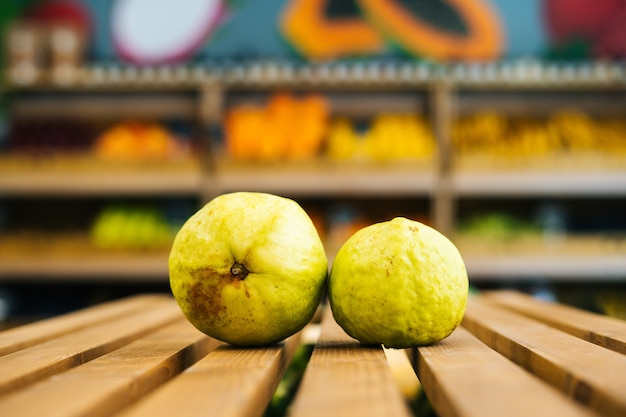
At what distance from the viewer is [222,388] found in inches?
29.7

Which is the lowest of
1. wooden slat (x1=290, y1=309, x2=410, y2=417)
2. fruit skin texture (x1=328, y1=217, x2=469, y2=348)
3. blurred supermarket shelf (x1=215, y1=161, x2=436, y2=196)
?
wooden slat (x1=290, y1=309, x2=410, y2=417)

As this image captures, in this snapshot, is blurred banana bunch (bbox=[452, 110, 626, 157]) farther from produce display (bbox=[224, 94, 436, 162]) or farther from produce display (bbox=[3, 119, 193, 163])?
produce display (bbox=[3, 119, 193, 163])

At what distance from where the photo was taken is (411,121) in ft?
14.3

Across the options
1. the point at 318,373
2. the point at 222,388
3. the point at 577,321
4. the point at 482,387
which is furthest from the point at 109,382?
the point at 577,321

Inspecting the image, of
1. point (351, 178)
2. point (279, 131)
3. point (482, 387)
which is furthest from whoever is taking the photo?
point (279, 131)

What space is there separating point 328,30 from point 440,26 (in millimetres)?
786

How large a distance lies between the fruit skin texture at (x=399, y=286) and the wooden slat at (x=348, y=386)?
0.05 m

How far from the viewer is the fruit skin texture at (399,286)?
1004 millimetres

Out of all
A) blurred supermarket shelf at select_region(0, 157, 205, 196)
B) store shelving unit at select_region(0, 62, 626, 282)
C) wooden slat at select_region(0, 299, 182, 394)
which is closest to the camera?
wooden slat at select_region(0, 299, 182, 394)

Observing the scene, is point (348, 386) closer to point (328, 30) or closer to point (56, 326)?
point (56, 326)

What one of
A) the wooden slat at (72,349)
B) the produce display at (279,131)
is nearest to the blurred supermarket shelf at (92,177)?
the produce display at (279,131)

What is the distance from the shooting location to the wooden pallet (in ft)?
2.21

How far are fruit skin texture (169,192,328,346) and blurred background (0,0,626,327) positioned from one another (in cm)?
300

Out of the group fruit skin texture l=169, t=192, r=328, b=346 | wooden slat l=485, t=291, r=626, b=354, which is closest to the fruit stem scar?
fruit skin texture l=169, t=192, r=328, b=346
